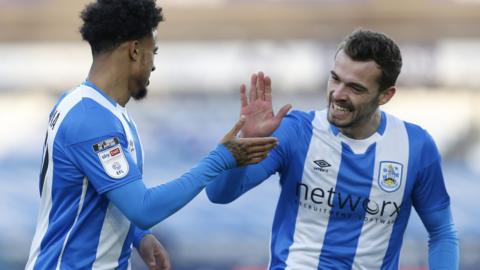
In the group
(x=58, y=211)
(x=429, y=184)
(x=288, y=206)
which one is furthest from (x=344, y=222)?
(x=58, y=211)

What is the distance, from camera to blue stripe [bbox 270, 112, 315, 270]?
4172 millimetres

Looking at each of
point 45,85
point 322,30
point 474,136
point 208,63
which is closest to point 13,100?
point 45,85

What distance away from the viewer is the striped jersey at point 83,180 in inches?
140

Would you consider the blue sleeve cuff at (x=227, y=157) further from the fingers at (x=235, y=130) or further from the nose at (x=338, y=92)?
the nose at (x=338, y=92)

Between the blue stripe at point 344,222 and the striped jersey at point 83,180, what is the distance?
92 cm

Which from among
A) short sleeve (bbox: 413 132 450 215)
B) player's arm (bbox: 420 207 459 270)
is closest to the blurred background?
player's arm (bbox: 420 207 459 270)

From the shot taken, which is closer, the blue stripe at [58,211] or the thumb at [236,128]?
the blue stripe at [58,211]

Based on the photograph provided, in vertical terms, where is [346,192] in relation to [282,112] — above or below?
below

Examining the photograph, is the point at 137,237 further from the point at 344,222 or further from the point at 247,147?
the point at 344,222

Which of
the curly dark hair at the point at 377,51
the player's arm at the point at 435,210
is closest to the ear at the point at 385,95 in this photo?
the curly dark hair at the point at 377,51

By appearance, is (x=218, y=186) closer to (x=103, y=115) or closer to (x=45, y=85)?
(x=103, y=115)

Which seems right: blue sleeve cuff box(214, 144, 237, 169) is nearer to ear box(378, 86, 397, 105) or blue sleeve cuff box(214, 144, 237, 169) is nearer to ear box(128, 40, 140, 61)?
ear box(128, 40, 140, 61)

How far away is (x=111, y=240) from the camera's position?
3721mm

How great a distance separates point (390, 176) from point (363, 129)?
0.84 feet
